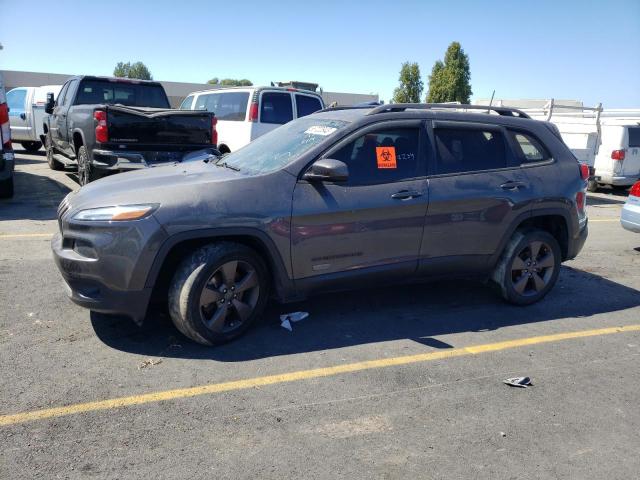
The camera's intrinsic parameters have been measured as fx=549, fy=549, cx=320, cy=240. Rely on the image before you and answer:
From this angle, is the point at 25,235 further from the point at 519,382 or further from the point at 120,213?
the point at 519,382

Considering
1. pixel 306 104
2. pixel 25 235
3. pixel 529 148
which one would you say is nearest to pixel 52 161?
pixel 306 104

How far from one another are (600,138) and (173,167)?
13.6 m

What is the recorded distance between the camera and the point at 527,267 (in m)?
5.33

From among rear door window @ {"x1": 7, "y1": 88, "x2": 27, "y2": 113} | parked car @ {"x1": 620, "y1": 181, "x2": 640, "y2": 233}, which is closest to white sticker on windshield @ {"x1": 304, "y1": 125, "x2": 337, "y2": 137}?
parked car @ {"x1": 620, "y1": 181, "x2": 640, "y2": 233}

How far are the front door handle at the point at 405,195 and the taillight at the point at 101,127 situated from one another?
5.53 meters

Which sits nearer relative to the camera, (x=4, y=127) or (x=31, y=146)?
(x=4, y=127)

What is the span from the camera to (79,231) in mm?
3930

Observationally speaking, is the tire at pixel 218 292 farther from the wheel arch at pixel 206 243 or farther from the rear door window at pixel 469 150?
the rear door window at pixel 469 150

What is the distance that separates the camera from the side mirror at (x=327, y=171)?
417 centimetres

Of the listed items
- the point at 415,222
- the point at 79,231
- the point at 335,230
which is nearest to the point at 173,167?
the point at 79,231

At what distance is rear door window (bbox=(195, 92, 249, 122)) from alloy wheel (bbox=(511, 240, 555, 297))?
285 inches

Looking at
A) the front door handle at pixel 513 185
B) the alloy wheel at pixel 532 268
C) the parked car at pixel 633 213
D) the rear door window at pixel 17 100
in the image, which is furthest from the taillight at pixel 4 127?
the parked car at pixel 633 213

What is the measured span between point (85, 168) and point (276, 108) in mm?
3985

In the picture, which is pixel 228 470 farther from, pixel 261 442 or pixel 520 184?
pixel 520 184
